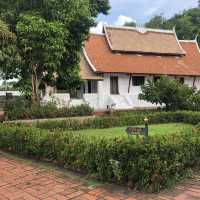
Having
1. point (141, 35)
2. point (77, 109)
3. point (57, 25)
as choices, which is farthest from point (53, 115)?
point (141, 35)

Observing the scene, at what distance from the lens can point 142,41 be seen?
30.4 metres

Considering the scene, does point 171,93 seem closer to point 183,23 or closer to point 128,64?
point 128,64

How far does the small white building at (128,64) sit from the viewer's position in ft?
83.7

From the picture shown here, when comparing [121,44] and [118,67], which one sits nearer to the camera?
[118,67]

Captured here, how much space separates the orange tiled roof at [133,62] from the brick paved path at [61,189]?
18985 mm

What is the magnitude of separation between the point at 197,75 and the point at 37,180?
25238 mm

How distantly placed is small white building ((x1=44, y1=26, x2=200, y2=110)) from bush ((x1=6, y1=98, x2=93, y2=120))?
455 centimetres

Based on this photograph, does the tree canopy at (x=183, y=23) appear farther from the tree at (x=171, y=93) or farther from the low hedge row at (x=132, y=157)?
the low hedge row at (x=132, y=157)

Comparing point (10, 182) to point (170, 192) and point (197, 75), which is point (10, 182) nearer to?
point (170, 192)

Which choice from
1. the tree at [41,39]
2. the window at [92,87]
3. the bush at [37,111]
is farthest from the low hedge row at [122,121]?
the window at [92,87]

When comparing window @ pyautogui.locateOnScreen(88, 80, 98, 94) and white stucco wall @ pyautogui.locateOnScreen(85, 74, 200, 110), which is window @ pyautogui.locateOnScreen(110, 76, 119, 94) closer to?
white stucco wall @ pyautogui.locateOnScreen(85, 74, 200, 110)

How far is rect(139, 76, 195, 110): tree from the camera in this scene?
20094 mm

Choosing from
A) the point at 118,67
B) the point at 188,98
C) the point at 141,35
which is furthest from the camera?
the point at 141,35

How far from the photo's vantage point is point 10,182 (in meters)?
6.34
